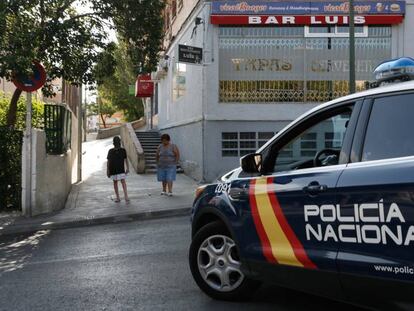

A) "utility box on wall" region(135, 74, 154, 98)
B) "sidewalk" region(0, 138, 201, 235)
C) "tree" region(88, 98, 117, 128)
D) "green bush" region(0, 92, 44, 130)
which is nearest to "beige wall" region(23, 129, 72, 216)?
"sidewalk" region(0, 138, 201, 235)

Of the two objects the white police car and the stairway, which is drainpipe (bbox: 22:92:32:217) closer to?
the white police car

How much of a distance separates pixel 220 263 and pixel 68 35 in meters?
7.82

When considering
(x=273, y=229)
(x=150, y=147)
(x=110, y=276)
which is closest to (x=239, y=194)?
(x=273, y=229)

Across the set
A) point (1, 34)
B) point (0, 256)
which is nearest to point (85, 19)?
point (1, 34)

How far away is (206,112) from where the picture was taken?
53.5 ft

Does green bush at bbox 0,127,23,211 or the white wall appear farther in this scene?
green bush at bbox 0,127,23,211

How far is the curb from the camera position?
31.7 feet

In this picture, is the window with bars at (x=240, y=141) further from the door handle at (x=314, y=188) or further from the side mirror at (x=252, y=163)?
the door handle at (x=314, y=188)

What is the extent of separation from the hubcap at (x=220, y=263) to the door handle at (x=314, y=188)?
112cm

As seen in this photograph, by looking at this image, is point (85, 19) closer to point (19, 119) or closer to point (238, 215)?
point (19, 119)

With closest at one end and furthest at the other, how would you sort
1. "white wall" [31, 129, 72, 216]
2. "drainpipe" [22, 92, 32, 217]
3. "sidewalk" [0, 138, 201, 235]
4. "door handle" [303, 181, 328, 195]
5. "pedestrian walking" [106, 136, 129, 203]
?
"door handle" [303, 181, 328, 195] → "sidewalk" [0, 138, 201, 235] → "drainpipe" [22, 92, 32, 217] → "white wall" [31, 129, 72, 216] → "pedestrian walking" [106, 136, 129, 203]

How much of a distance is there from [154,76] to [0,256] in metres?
24.0

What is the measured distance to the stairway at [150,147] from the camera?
20.1 meters

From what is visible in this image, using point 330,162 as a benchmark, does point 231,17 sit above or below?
above
